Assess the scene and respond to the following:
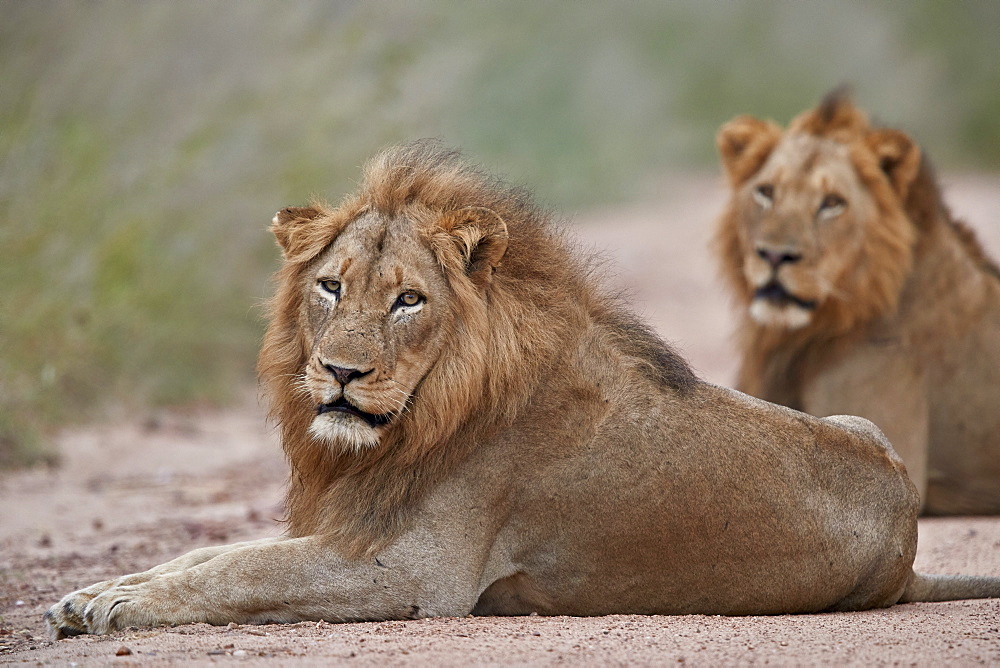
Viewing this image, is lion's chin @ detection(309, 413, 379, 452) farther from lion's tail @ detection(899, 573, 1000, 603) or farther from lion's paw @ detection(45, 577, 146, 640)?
lion's tail @ detection(899, 573, 1000, 603)

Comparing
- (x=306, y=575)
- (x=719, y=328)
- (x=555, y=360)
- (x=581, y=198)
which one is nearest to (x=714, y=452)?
(x=555, y=360)

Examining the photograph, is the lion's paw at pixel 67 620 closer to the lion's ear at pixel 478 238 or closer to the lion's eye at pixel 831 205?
the lion's ear at pixel 478 238

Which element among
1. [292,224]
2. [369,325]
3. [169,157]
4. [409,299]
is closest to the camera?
[369,325]

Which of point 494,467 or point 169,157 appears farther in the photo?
point 169,157

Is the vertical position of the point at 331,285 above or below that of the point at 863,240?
below

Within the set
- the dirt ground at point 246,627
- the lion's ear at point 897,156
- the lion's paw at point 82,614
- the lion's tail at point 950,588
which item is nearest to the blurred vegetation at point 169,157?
the dirt ground at point 246,627

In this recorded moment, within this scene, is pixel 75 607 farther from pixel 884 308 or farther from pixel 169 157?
pixel 169 157

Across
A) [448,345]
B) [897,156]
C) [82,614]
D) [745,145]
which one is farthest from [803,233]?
[82,614]

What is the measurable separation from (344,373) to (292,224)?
790 millimetres

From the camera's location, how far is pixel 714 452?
4.45 meters

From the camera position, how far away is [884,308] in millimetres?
6887

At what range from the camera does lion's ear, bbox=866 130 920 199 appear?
7070 mm

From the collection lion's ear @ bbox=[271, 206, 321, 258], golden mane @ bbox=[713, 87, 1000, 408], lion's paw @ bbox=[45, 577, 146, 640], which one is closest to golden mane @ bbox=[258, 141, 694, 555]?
lion's ear @ bbox=[271, 206, 321, 258]

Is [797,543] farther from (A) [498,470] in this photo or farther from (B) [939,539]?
(B) [939,539]
